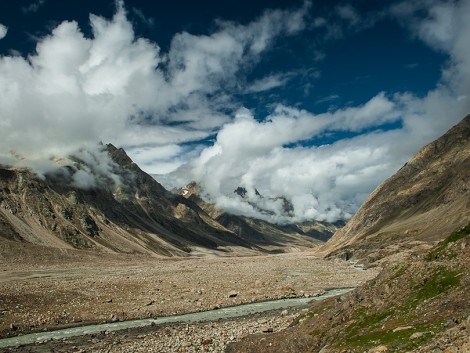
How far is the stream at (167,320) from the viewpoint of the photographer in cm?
4466

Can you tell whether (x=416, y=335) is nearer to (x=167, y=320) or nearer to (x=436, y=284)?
(x=436, y=284)

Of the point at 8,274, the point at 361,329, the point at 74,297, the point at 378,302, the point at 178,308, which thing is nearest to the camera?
the point at 361,329

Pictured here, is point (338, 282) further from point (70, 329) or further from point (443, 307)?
point (443, 307)

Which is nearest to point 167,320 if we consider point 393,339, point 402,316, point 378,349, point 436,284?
point 402,316

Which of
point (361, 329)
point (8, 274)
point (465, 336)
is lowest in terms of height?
point (8, 274)

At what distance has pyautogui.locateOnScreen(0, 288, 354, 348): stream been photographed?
44.7 m

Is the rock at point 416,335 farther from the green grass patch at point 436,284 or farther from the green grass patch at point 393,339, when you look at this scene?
the green grass patch at point 436,284

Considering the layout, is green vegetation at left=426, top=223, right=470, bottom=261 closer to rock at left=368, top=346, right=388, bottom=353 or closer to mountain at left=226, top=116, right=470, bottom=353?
mountain at left=226, top=116, right=470, bottom=353

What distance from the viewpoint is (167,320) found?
5347 cm

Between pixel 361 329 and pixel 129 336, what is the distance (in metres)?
27.1

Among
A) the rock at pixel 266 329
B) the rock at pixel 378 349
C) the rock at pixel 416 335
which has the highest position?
the rock at pixel 416 335

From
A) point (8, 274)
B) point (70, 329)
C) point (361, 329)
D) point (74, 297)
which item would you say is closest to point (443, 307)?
point (361, 329)

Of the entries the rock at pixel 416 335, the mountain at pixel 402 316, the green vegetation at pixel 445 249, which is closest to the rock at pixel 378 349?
the mountain at pixel 402 316

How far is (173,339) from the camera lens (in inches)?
1628
